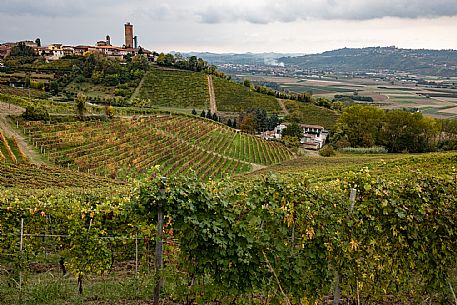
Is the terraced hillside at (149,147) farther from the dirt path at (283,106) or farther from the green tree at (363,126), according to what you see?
the dirt path at (283,106)

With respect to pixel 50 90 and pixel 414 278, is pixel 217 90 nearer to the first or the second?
pixel 50 90

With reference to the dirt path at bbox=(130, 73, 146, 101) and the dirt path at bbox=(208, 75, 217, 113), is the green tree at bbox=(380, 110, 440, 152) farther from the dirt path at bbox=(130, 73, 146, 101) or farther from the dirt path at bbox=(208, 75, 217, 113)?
the dirt path at bbox=(130, 73, 146, 101)

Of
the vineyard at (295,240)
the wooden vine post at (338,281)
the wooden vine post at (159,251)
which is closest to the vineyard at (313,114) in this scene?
the vineyard at (295,240)

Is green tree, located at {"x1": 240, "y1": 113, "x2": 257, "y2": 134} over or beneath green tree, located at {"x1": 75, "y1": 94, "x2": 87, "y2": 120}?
beneath

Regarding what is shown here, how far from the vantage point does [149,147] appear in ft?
142

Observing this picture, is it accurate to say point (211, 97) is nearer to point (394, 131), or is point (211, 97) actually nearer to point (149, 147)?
point (394, 131)

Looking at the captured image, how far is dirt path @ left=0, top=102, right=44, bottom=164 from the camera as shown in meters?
33.6

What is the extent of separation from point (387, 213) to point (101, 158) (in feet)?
113

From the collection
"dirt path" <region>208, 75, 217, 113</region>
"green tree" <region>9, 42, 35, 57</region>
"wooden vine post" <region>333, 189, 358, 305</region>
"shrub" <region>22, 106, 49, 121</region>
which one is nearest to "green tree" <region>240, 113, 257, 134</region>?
"dirt path" <region>208, 75, 217, 113</region>

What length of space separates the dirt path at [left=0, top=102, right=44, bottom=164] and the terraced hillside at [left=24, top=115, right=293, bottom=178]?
3.40ft

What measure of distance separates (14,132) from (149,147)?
14761 mm

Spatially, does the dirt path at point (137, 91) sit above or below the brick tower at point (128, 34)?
below

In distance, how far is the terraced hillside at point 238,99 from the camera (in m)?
92.4

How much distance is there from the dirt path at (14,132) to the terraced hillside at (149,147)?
40.8 inches
